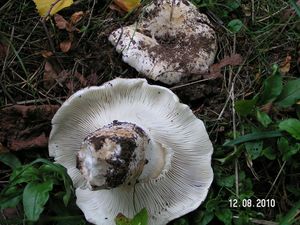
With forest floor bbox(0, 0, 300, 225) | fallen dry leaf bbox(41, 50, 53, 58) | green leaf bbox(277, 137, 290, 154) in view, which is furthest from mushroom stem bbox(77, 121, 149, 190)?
fallen dry leaf bbox(41, 50, 53, 58)

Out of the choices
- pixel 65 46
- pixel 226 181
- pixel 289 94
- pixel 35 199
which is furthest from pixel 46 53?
pixel 289 94

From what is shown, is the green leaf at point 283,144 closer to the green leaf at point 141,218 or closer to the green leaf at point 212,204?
the green leaf at point 212,204

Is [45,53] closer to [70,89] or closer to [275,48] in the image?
[70,89]

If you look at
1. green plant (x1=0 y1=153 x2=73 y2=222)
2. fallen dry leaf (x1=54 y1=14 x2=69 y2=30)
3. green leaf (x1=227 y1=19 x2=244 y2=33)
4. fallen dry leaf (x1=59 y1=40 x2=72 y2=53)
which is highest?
fallen dry leaf (x1=54 y1=14 x2=69 y2=30)

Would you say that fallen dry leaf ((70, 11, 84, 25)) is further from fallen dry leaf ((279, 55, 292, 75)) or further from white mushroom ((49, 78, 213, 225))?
fallen dry leaf ((279, 55, 292, 75))

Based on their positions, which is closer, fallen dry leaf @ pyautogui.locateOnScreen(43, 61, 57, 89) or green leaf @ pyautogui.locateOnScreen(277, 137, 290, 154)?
green leaf @ pyautogui.locateOnScreen(277, 137, 290, 154)

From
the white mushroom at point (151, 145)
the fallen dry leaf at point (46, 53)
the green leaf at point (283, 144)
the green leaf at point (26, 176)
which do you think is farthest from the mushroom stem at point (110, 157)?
the fallen dry leaf at point (46, 53)

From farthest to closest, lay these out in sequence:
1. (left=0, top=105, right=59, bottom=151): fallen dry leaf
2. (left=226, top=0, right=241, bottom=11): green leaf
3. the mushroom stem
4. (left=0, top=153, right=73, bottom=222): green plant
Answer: (left=226, top=0, right=241, bottom=11): green leaf, (left=0, top=105, right=59, bottom=151): fallen dry leaf, (left=0, top=153, right=73, bottom=222): green plant, the mushroom stem
